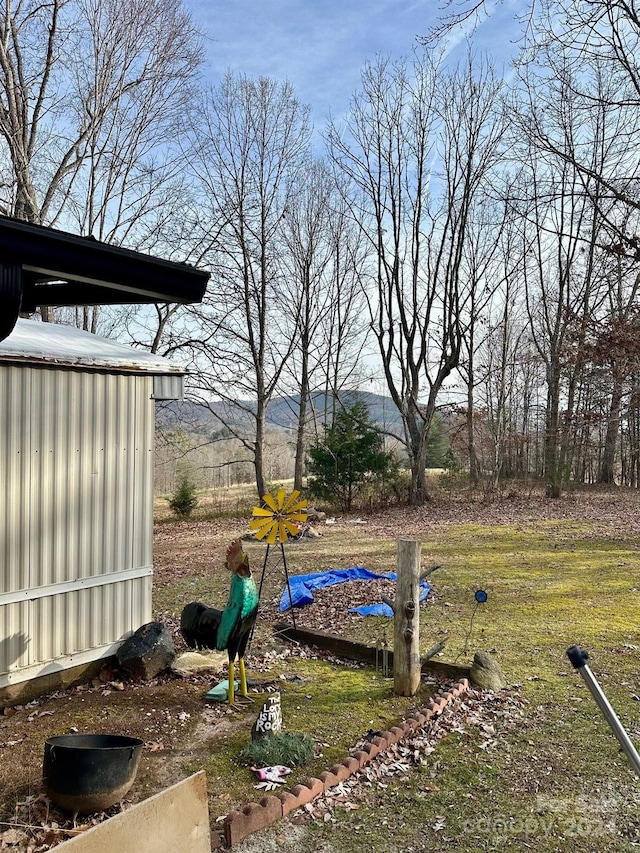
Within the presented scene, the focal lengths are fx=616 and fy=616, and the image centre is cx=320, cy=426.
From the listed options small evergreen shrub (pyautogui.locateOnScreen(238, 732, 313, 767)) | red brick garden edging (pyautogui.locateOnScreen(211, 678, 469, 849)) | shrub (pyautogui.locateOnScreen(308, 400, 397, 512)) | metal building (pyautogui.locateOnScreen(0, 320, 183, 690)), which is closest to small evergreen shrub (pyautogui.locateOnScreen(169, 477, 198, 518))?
shrub (pyautogui.locateOnScreen(308, 400, 397, 512))

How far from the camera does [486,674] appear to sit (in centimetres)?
514

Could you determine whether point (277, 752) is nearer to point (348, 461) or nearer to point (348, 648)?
point (348, 648)

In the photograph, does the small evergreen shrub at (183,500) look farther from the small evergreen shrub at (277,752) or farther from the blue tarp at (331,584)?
the small evergreen shrub at (277,752)

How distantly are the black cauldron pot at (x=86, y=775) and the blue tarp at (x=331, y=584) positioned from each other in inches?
163

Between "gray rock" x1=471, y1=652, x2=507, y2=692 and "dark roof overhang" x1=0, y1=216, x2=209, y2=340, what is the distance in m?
4.39

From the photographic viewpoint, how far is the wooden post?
4871 millimetres

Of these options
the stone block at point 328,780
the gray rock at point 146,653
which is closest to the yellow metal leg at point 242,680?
the gray rock at point 146,653

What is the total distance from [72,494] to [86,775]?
2.38 meters

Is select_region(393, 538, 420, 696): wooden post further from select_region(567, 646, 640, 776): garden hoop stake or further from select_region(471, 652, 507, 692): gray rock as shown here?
select_region(567, 646, 640, 776): garden hoop stake

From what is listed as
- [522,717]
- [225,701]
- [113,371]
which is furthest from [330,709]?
[113,371]

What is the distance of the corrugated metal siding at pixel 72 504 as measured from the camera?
15.4ft

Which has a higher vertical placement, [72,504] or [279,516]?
[72,504]

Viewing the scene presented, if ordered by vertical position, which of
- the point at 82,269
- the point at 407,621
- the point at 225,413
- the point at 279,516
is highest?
the point at 225,413

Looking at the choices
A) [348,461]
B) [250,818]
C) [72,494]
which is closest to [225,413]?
[348,461]
